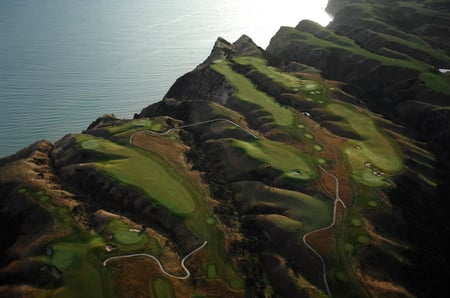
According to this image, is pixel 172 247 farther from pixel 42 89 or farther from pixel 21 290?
pixel 42 89

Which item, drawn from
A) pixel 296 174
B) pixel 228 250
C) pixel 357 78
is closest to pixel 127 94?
pixel 357 78

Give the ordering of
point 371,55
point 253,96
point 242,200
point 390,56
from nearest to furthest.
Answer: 1. point 242,200
2. point 253,96
3. point 371,55
4. point 390,56

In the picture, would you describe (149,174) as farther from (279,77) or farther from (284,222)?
(279,77)

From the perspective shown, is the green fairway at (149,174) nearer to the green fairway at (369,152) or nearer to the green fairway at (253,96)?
the green fairway at (253,96)

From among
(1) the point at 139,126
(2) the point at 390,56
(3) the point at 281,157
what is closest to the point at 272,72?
(3) the point at 281,157

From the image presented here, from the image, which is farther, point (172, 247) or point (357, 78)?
point (357, 78)

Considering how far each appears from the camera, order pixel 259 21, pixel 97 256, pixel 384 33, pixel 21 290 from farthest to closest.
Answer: pixel 259 21
pixel 384 33
pixel 97 256
pixel 21 290
